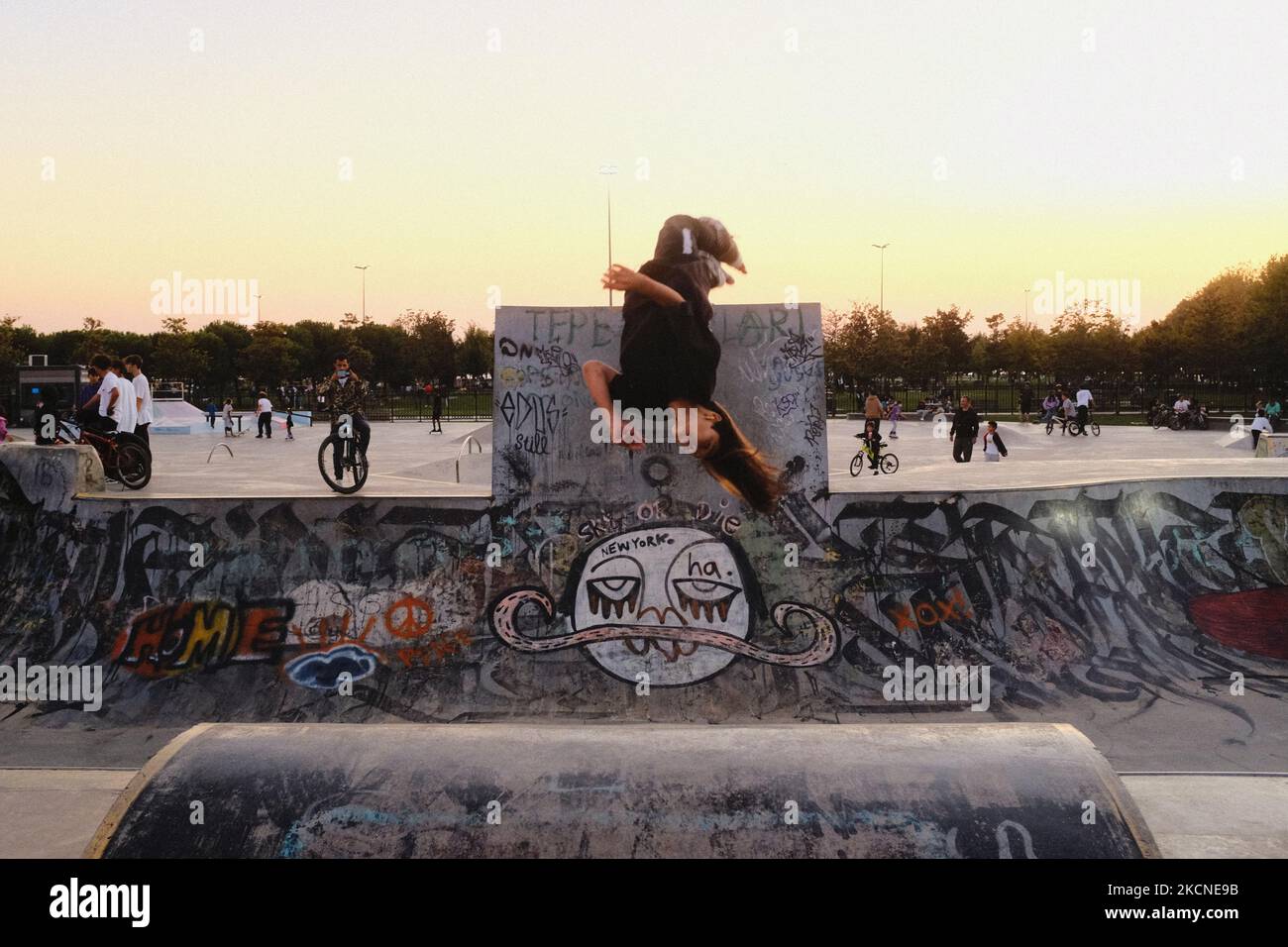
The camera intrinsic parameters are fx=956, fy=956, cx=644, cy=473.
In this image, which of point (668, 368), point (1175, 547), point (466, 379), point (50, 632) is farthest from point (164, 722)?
point (466, 379)

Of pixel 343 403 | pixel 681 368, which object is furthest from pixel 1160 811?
pixel 343 403

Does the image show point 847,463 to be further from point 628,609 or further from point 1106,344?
point 1106,344

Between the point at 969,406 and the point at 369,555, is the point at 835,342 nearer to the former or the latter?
the point at 969,406

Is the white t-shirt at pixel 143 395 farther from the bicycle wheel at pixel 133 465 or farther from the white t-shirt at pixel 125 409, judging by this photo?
the bicycle wheel at pixel 133 465

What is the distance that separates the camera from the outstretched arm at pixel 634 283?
11008 millimetres

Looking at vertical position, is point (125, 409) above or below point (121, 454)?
above

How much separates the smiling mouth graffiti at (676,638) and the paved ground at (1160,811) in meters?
3.58

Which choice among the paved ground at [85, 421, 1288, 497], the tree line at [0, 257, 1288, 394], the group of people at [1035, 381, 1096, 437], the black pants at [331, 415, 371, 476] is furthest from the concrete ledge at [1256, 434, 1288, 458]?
the tree line at [0, 257, 1288, 394]

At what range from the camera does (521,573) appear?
10.8m

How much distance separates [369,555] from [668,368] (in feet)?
13.4

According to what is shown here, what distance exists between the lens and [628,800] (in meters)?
3.28

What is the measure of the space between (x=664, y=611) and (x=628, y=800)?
7288 millimetres

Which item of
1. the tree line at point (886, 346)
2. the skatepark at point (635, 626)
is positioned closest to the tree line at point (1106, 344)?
the tree line at point (886, 346)

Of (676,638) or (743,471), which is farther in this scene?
(743,471)
